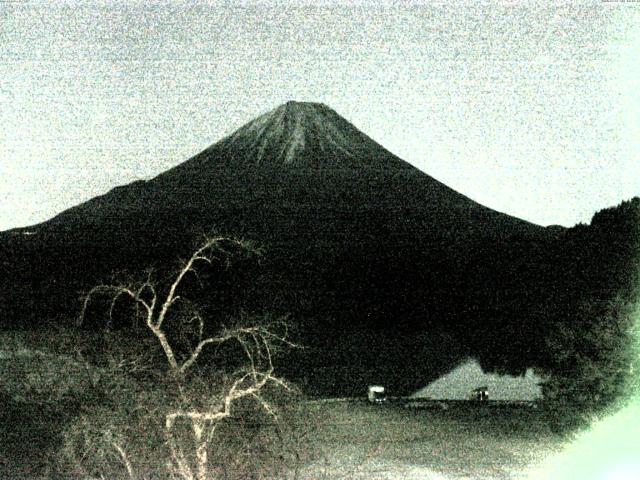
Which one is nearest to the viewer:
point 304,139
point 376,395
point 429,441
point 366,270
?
point 429,441

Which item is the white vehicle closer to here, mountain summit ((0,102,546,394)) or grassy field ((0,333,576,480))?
grassy field ((0,333,576,480))

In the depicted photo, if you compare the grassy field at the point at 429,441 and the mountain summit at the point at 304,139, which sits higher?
the mountain summit at the point at 304,139

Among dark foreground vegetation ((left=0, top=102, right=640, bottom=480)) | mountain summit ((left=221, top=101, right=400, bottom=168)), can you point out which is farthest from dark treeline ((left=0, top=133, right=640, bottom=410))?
mountain summit ((left=221, top=101, right=400, bottom=168))

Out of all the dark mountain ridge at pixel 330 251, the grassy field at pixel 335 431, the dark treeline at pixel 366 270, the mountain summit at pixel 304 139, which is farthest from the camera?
the mountain summit at pixel 304 139

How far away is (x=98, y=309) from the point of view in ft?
75.5

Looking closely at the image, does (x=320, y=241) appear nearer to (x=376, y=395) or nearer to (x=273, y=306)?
(x=273, y=306)

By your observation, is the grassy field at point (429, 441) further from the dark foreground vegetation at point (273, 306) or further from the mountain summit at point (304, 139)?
the mountain summit at point (304, 139)

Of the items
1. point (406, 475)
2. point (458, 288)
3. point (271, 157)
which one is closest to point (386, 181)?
point (271, 157)

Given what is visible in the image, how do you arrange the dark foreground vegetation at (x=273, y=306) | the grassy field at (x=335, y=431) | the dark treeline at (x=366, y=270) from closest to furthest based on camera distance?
the dark foreground vegetation at (x=273, y=306)
the grassy field at (x=335, y=431)
the dark treeline at (x=366, y=270)

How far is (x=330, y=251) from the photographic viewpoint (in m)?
47.8

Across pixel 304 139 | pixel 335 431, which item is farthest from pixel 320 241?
pixel 335 431

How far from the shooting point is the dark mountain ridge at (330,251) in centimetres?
2288

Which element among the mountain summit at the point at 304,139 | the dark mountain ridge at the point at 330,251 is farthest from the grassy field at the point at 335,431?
the mountain summit at the point at 304,139

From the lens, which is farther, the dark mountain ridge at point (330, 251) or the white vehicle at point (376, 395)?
the dark mountain ridge at point (330, 251)
